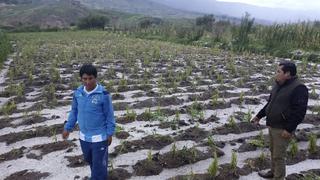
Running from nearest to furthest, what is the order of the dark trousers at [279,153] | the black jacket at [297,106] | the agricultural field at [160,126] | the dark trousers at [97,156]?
the dark trousers at [97,156] → the black jacket at [297,106] → the dark trousers at [279,153] → the agricultural field at [160,126]

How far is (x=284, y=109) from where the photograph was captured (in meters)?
4.52

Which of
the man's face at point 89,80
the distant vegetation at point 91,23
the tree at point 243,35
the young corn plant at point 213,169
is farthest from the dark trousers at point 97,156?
the distant vegetation at point 91,23

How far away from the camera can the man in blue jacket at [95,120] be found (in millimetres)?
4152

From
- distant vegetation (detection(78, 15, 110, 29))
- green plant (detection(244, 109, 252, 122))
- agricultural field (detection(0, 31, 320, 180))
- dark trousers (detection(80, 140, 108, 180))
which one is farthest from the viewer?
distant vegetation (detection(78, 15, 110, 29))

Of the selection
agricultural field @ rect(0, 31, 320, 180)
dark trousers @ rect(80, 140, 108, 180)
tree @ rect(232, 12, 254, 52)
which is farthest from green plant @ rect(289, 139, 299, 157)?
tree @ rect(232, 12, 254, 52)

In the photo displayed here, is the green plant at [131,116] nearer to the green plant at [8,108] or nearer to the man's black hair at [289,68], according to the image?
the green plant at [8,108]

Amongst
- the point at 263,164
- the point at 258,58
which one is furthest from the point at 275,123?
the point at 258,58

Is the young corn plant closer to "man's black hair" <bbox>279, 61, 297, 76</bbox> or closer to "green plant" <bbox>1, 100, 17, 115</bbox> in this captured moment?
"man's black hair" <bbox>279, 61, 297, 76</bbox>

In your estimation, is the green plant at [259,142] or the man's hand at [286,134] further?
the green plant at [259,142]

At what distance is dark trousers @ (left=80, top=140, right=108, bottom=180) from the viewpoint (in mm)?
4211

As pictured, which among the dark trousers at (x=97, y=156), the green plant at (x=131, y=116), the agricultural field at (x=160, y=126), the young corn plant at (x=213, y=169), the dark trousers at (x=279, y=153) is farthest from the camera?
the green plant at (x=131, y=116)

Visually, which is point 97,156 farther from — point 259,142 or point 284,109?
point 259,142

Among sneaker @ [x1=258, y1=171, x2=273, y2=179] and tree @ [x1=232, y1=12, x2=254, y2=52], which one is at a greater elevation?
tree @ [x1=232, y1=12, x2=254, y2=52]

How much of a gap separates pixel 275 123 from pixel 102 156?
2022 millimetres
